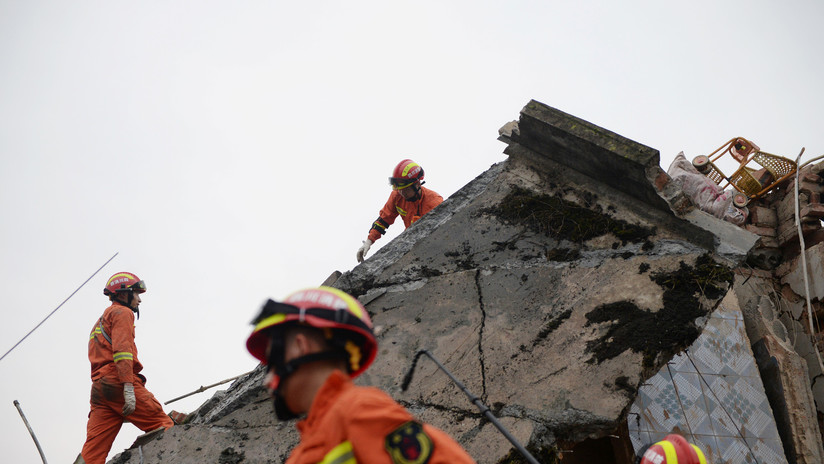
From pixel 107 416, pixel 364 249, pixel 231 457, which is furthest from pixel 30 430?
pixel 364 249

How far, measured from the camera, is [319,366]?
177 centimetres

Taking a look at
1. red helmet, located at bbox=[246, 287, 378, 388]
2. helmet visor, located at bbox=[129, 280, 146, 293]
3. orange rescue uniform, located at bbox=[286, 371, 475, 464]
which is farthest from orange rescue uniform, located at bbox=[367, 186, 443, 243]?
orange rescue uniform, located at bbox=[286, 371, 475, 464]

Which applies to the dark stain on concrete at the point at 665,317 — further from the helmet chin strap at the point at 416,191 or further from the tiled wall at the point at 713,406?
the helmet chin strap at the point at 416,191

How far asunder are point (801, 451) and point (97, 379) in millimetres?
5945

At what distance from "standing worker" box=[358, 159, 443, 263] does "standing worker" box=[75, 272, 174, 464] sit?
9.05 feet

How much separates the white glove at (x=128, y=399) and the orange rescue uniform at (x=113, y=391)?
0.05 meters

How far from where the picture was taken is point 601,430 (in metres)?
3.07

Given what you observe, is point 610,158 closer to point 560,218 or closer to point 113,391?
point 560,218

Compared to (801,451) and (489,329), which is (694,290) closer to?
(489,329)

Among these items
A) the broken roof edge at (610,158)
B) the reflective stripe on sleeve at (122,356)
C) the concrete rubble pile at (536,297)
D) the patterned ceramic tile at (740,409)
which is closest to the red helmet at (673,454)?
the patterned ceramic tile at (740,409)

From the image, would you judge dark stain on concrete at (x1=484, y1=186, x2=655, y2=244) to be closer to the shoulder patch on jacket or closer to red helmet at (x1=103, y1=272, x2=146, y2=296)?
the shoulder patch on jacket

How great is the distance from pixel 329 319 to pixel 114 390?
4.19 meters

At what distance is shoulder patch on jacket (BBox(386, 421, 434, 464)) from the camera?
4.62 ft

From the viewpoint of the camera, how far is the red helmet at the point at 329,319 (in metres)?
1.74
